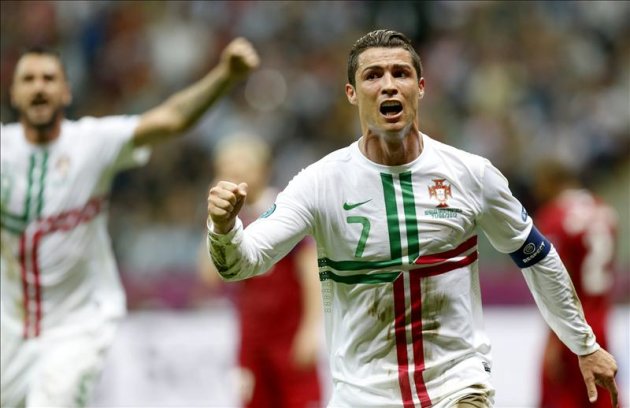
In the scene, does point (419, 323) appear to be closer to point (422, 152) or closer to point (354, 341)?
point (354, 341)

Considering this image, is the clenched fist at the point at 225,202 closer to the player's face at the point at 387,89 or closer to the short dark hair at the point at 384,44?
the player's face at the point at 387,89

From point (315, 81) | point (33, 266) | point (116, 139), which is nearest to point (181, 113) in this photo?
point (116, 139)

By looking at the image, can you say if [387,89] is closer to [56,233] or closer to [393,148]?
[393,148]

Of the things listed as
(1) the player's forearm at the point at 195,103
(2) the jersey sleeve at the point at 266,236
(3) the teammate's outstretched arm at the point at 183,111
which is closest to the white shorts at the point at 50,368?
(3) the teammate's outstretched arm at the point at 183,111

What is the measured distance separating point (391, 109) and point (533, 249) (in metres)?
0.83

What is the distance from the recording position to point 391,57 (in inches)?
201

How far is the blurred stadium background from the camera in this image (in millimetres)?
14125

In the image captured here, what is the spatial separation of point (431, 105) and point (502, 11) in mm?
1799

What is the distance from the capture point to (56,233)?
6.84 metres

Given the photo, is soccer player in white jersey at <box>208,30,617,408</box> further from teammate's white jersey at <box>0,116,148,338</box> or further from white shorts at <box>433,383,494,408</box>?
teammate's white jersey at <box>0,116,148,338</box>

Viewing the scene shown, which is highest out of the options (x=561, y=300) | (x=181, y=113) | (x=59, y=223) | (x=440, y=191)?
(x=181, y=113)

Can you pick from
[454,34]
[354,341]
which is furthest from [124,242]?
[354,341]

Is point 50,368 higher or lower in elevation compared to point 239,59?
lower

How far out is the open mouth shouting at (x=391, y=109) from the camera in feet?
16.6
